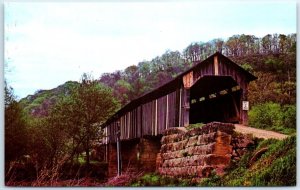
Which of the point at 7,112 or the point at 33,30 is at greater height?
the point at 33,30

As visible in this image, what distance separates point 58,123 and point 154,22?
1.41 meters

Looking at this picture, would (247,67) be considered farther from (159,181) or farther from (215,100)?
(159,181)

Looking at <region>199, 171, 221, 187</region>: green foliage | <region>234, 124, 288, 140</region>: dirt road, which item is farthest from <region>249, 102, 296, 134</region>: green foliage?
<region>199, 171, 221, 187</region>: green foliage

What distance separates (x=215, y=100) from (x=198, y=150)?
1.76 feet

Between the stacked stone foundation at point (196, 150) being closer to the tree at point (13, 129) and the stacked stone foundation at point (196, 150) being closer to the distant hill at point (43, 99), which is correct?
the distant hill at point (43, 99)

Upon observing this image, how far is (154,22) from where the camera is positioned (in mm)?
8617

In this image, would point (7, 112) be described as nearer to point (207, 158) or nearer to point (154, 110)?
point (154, 110)

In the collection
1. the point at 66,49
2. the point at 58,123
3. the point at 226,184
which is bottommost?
the point at 226,184

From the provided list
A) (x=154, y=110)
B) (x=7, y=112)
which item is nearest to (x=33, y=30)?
(x=7, y=112)

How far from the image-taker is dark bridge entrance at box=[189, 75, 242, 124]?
8.70 m

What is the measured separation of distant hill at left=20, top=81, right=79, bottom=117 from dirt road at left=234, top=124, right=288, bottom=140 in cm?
168

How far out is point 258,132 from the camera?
8727mm

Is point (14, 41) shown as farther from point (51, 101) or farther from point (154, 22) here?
point (154, 22)

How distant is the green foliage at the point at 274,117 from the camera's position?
8.59m
